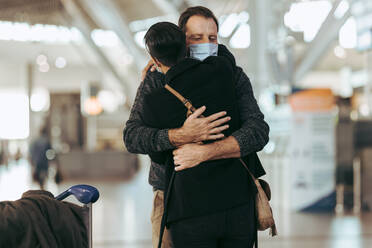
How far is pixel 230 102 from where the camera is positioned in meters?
1.76

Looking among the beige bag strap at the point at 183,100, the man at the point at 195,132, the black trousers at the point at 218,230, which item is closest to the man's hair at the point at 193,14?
the man at the point at 195,132

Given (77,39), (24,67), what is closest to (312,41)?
(77,39)

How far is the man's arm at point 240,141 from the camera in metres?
1.71

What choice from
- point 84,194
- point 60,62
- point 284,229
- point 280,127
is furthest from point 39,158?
point 60,62

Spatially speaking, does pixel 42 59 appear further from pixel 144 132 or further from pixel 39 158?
pixel 144 132

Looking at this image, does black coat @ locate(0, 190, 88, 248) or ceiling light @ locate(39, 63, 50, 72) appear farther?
ceiling light @ locate(39, 63, 50, 72)

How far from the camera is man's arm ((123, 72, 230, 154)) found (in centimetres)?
169

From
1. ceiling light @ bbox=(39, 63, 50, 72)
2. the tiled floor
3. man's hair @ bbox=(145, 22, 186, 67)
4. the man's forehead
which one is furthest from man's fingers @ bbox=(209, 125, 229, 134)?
ceiling light @ bbox=(39, 63, 50, 72)

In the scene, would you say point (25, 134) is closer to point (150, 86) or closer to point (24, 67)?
point (24, 67)

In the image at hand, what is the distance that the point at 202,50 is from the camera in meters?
1.83

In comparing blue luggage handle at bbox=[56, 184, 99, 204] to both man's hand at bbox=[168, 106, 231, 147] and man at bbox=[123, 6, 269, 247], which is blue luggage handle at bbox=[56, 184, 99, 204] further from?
man's hand at bbox=[168, 106, 231, 147]

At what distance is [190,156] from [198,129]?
9cm

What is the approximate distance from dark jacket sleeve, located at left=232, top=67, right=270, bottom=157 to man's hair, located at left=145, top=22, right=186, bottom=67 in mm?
261

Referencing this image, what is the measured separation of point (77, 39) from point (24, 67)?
6394mm
